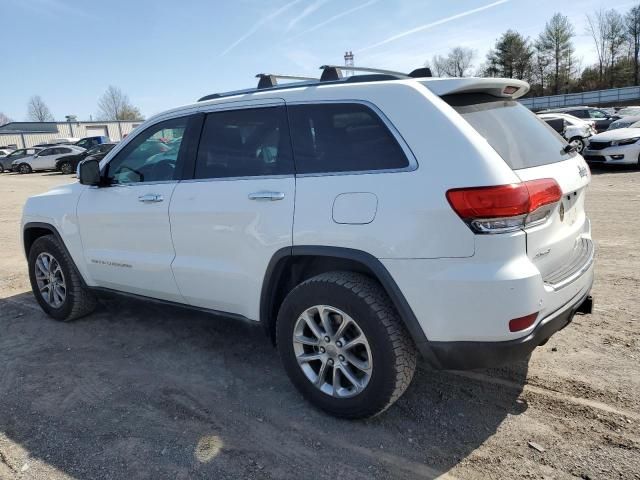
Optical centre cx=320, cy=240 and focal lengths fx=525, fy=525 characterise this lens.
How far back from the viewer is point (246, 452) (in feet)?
9.19

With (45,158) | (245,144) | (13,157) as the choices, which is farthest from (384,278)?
(13,157)

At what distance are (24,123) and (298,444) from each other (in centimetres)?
8596

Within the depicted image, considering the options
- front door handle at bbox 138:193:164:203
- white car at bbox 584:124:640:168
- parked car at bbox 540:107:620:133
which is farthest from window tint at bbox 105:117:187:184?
parked car at bbox 540:107:620:133

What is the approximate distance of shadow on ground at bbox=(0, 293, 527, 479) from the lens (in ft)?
8.91

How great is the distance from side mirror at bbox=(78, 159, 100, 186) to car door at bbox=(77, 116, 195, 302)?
0.08 m

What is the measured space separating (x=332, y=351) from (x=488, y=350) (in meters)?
0.87

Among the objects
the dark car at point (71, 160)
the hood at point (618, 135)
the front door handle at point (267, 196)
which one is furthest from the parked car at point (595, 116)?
the front door handle at point (267, 196)

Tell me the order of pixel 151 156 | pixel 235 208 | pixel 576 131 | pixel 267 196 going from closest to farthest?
1. pixel 267 196
2. pixel 235 208
3. pixel 151 156
4. pixel 576 131

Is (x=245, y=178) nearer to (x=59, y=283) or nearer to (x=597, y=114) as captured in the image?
(x=59, y=283)

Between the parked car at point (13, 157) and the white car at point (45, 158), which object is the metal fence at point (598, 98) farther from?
the parked car at point (13, 157)

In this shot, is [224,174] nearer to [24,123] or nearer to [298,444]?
[298,444]

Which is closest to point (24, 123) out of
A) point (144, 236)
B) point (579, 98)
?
point (579, 98)

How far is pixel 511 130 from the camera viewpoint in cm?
286

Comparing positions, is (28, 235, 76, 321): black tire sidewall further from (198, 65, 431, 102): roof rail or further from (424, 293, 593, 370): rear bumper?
(424, 293, 593, 370): rear bumper
